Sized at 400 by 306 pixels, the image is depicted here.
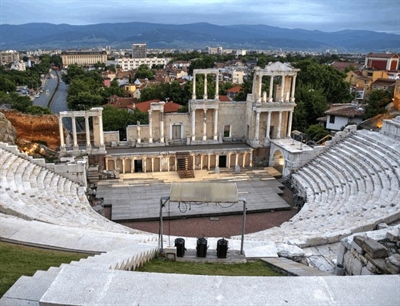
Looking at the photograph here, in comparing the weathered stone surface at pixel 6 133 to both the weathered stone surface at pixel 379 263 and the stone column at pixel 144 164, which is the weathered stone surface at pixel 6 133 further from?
the weathered stone surface at pixel 379 263

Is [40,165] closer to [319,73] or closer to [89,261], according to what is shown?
[89,261]

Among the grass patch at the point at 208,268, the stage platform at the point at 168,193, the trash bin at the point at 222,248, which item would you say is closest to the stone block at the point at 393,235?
the grass patch at the point at 208,268

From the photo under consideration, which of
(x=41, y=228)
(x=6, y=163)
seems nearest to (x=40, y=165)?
(x=6, y=163)

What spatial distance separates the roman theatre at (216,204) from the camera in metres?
5.36

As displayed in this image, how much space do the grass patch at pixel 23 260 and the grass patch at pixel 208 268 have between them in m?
2.22

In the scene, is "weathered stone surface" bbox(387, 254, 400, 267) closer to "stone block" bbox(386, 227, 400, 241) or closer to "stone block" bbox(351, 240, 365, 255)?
"stone block" bbox(351, 240, 365, 255)

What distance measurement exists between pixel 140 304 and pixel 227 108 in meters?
28.6

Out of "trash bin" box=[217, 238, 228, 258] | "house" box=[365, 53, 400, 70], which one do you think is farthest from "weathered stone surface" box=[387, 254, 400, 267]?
"house" box=[365, 53, 400, 70]

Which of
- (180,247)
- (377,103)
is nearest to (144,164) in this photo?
(180,247)

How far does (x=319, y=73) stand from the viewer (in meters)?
50.2

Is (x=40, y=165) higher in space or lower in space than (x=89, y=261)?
lower

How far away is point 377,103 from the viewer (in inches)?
1410

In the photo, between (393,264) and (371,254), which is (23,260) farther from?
(393,264)

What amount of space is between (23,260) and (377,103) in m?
36.7
